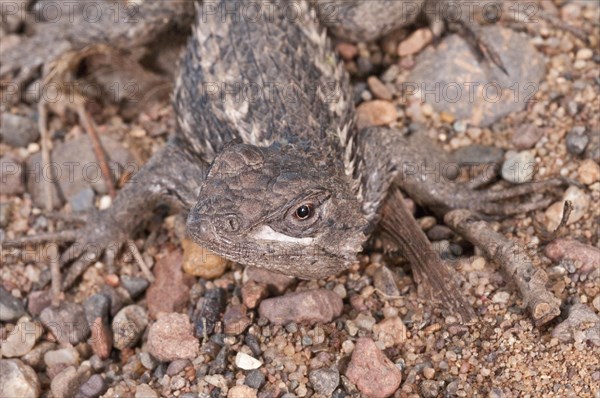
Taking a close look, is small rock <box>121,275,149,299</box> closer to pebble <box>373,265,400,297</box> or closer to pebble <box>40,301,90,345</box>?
pebble <box>40,301,90,345</box>

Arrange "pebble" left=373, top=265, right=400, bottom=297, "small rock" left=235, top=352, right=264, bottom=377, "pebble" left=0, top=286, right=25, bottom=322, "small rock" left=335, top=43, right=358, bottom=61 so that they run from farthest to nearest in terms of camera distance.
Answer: "small rock" left=335, top=43, right=358, bottom=61 < "pebble" left=0, top=286, right=25, bottom=322 < "pebble" left=373, top=265, right=400, bottom=297 < "small rock" left=235, top=352, right=264, bottom=377

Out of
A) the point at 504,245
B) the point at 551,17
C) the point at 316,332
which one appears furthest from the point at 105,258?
the point at 551,17

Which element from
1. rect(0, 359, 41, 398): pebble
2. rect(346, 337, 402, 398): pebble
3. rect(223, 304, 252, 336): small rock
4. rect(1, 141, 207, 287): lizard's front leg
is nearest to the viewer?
rect(346, 337, 402, 398): pebble

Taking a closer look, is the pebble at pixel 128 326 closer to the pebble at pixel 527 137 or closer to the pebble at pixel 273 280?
the pebble at pixel 273 280

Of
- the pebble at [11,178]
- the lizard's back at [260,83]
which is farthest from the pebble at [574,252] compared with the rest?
the pebble at [11,178]

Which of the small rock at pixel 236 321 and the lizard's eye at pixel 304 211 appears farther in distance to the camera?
the small rock at pixel 236 321

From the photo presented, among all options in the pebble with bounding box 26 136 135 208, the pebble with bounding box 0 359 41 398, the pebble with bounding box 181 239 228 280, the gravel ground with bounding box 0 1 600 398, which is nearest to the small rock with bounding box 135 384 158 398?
the gravel ground with bounding box 0 1 600 398
